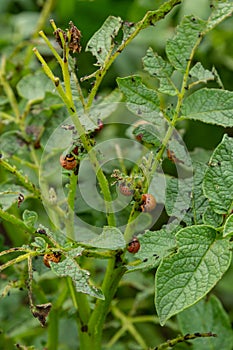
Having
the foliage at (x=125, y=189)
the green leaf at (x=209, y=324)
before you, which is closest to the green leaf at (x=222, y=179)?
the foliage at (x=125, y=189)

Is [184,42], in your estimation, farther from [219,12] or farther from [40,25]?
[40,25]

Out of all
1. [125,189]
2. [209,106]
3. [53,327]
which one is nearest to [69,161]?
[125,189]

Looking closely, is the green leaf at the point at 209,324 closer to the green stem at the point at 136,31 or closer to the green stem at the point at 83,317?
the green stem at the point at 83,317

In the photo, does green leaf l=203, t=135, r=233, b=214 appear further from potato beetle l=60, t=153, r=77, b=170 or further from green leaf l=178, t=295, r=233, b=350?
green leaf l=178, t=295, r=233, b=350

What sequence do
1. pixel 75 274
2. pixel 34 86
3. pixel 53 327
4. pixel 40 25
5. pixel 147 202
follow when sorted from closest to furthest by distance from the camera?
pixel 75 274 < pixel 147 202 < pixel 53 327 < pixel 34 86 < pixel 40 25

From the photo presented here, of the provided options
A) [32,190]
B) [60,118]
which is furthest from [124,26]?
[60,118]

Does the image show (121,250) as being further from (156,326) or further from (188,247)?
(156,326)
